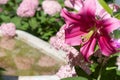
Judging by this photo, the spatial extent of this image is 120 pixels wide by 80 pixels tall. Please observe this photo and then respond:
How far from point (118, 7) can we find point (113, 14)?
0.35ft

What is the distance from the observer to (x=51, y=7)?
4.48 metres

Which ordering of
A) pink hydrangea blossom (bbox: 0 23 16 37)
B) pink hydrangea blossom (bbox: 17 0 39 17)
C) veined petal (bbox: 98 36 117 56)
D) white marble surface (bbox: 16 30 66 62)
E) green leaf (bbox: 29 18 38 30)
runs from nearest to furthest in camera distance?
veined petal (bbox: 98 36 117 56) → white marble surface (bbox: 16 30 66 62) → pink hydrangea blossom (bbox: 0 23 16 37) → pink hydrangea blossom (bbox: 17 0 39 17) → green leaf (bbox: 29 18 38 30)

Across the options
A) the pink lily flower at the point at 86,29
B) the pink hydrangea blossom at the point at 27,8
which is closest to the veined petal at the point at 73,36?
the pink lily flower at the point at 86,29

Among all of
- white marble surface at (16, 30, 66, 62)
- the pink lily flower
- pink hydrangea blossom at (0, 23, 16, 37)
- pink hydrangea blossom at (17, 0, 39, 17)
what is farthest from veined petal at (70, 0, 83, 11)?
pink hydrangea blossom at (17, 0, 39, 17)

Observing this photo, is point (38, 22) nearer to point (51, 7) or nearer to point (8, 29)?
point (51, 7)

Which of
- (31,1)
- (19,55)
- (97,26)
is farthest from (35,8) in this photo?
(97,26)

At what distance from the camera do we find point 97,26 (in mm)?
1348

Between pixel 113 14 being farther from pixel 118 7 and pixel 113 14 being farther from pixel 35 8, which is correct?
pixel 35 8

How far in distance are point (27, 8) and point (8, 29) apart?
27cm

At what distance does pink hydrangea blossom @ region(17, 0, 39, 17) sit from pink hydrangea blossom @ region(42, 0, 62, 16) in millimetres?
86

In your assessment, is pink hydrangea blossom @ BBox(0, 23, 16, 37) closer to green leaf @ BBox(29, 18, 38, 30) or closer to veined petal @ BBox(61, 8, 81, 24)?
green leaf @ BBox(29, 18, 38, 30)

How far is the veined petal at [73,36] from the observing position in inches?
52.5

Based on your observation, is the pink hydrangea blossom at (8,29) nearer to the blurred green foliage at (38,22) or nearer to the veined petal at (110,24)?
the blurred green foliage at (38,22)

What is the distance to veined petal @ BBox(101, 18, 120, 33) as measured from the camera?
1.31 metres
